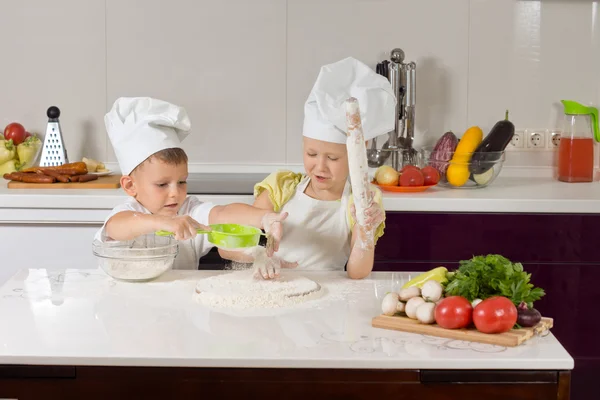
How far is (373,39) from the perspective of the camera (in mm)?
3348

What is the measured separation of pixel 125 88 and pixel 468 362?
7.49 feet

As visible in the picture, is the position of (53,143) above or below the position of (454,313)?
above

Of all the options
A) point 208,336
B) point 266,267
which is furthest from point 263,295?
point 208,336

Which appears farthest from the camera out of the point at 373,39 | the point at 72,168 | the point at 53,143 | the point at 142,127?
the point at 373,39

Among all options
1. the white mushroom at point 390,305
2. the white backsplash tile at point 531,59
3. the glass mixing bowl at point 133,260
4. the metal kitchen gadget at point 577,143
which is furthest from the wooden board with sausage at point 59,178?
the metal kitchen gadget at point 577,143

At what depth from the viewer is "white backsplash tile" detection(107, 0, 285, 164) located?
10.9 feet

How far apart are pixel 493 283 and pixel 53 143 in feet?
6.89

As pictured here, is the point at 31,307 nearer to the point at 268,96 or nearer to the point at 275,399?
the point at 275,399

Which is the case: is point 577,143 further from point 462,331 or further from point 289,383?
point 289,383

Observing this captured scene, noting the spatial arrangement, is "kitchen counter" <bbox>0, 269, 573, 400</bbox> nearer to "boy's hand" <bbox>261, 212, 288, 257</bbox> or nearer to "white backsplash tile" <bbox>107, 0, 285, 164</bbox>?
"boy's hand" <bbox>261, 212, 288, 257</bbox>

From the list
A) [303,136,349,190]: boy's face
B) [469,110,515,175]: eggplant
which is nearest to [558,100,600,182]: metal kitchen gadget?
[469,110,515,175]: eggplant

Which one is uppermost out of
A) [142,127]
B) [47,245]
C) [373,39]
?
[373,39]

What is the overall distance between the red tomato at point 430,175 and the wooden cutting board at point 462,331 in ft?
4.69

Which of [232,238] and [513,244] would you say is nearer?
[232,238]
